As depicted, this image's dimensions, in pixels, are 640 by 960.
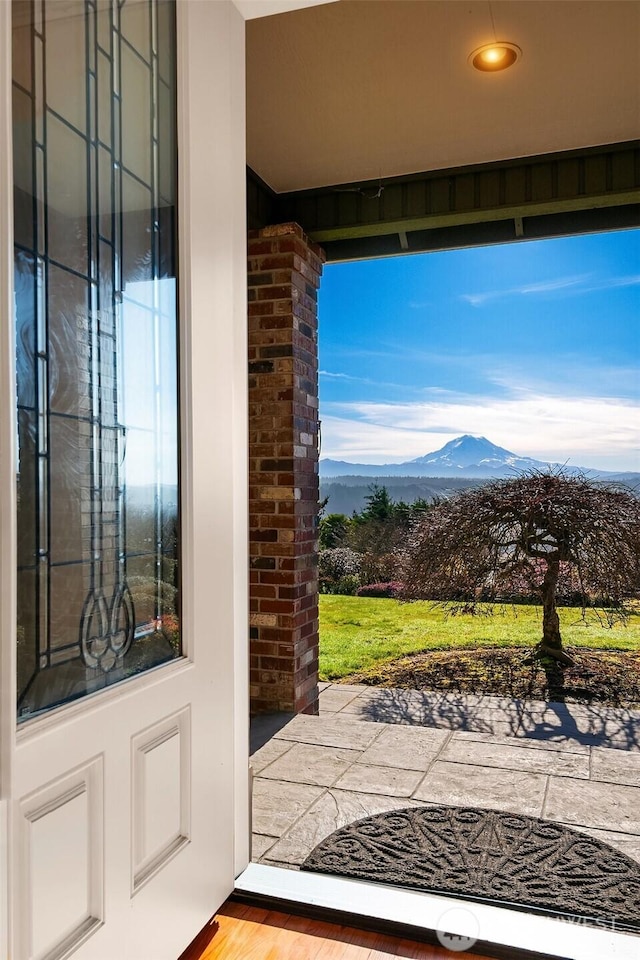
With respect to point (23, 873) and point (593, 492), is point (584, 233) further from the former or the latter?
point (23, 873)

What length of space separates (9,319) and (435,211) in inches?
125

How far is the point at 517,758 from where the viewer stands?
3.25 m

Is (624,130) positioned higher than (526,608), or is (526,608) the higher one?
(624,130)

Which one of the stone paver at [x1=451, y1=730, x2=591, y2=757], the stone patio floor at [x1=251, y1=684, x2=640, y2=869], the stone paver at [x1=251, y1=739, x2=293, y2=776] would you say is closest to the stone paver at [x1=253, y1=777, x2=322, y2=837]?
the stone patio floor at [x1=251, y1=684, x2=640, y2=869]

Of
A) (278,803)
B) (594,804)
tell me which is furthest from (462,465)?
(278,803)

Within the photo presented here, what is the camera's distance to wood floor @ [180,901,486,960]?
1.59 meters

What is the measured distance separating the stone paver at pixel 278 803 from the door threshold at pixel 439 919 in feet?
Answer: 2.17

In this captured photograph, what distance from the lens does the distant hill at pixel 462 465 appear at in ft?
16.7

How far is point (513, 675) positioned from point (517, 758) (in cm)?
176

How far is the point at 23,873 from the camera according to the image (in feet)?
3.60

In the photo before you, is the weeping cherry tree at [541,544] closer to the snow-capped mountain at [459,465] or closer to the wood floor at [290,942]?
the snow-capped mountain at [459,465]

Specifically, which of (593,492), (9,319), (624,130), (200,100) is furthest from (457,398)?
(9,319)

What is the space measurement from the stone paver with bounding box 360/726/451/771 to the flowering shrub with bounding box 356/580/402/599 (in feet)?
5.66

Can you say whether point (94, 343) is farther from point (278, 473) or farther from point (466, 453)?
point (466, 453)
